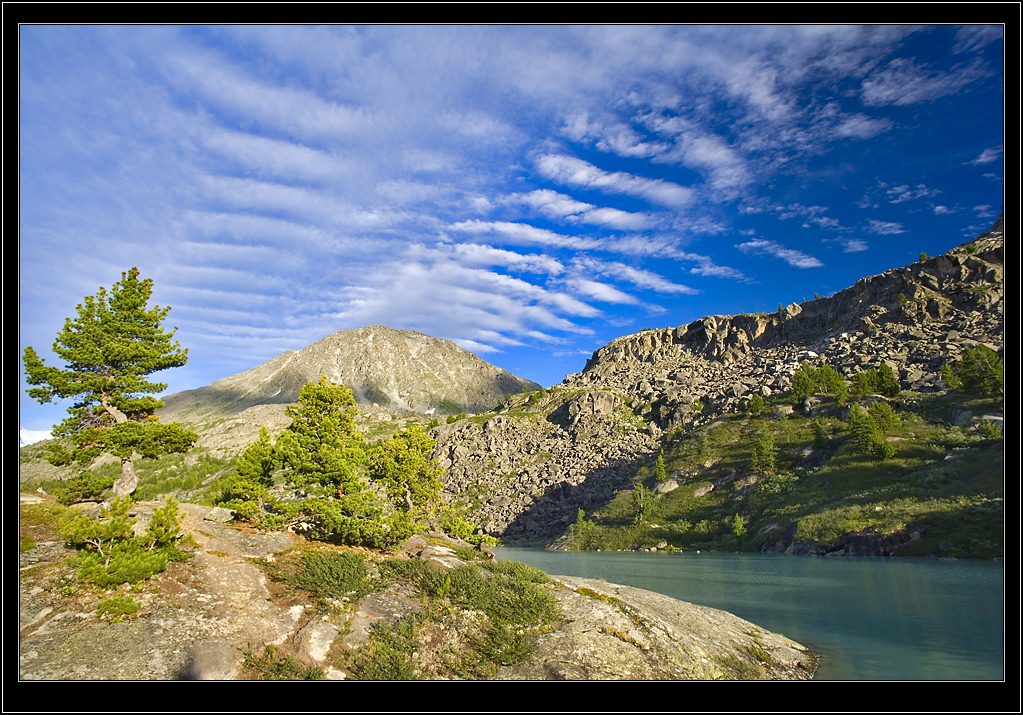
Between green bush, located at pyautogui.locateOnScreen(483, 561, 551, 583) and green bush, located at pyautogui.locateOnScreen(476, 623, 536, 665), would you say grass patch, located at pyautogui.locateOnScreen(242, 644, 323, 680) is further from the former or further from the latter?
green bush, located at pyautogui.locateOnScreen(483, 561, 551, 583)

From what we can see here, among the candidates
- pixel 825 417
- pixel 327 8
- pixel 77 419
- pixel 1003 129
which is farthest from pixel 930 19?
pixel 825 417

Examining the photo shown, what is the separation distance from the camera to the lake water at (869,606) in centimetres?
2481

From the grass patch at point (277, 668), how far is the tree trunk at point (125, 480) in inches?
707

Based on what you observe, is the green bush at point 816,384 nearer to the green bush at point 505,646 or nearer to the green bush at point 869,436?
the green bush at point 869,436

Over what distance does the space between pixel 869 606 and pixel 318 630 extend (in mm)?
41288

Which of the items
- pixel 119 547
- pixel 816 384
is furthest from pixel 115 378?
pixel 816 384

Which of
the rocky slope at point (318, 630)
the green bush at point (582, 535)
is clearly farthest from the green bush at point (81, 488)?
the green bush at point (582, 535)

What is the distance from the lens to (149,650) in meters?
16.9

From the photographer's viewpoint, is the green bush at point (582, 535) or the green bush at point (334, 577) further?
the green bush at point (582, 535)

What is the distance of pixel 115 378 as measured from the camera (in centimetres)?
2894

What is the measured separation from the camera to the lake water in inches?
977

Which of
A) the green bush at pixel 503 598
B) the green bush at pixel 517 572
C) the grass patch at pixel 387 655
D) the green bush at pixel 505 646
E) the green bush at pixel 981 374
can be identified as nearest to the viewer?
the grass patch at pixel 387 655

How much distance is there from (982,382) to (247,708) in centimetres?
14984

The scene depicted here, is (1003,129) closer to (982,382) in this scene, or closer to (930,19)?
(930,19)
